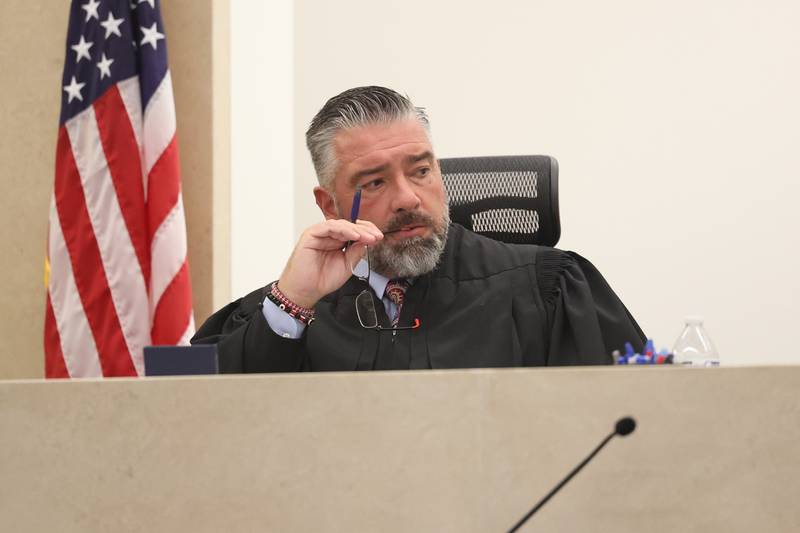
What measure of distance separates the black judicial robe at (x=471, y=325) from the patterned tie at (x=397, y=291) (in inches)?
0.6

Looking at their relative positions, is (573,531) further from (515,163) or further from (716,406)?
(515,163)

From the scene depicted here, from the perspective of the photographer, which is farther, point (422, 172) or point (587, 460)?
point (422, 172)

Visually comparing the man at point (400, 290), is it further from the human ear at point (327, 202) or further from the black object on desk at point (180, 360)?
the black object on desk at point (180, 360)

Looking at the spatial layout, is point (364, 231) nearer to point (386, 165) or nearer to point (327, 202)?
point (386, 165)

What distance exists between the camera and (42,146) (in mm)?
3842

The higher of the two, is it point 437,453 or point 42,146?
point 42,146

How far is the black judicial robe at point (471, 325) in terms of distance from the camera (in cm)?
226

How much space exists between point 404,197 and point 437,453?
49.6 inches

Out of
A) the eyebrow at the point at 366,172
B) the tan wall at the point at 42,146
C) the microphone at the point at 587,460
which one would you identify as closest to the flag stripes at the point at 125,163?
the tan wall at the point at 42,146

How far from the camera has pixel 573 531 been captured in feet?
3.82

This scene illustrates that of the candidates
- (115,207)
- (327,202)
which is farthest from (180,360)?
(115,207)

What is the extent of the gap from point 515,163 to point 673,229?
65.1 inches

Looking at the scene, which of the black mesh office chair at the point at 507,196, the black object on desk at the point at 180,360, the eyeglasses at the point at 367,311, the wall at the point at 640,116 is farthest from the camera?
the wall at the point at 640,116

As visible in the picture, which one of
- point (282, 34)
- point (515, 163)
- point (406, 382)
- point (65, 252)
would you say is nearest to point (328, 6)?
point (282, 34)
